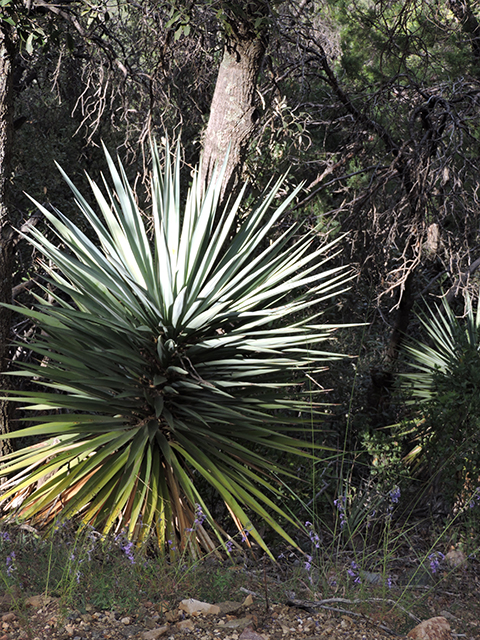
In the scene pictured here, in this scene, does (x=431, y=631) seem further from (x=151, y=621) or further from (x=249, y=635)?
(x=151, y=621)

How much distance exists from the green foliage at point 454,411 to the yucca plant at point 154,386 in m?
1.63


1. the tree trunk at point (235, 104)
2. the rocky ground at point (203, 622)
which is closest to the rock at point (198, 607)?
the rocky ground at point (203, 622)

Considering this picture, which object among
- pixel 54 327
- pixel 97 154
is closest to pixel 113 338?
pixel 54 327

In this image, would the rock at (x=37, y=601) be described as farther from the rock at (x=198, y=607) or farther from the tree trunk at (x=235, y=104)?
the tree trunk at (x=235, y=104)

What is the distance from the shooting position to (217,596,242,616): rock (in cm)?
257

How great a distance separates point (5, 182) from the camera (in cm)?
485

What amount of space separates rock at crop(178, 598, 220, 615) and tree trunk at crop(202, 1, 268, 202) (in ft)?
10.9

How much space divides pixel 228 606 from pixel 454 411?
336 cm

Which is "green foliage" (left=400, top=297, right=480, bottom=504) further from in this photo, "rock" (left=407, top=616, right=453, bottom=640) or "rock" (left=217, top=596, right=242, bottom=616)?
"rock" (left=217, top=596, right=242, bottom=616)

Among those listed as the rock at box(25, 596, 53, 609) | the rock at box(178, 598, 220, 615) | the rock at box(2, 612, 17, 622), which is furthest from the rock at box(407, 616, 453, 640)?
the rock at box(2, 612, 17, 622)

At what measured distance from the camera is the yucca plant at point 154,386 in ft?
11.5

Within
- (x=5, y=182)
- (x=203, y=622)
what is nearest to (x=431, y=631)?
(x=203, y=622)

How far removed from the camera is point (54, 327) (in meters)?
3.73

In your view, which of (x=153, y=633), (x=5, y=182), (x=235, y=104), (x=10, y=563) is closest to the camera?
(x=153, y=633)
